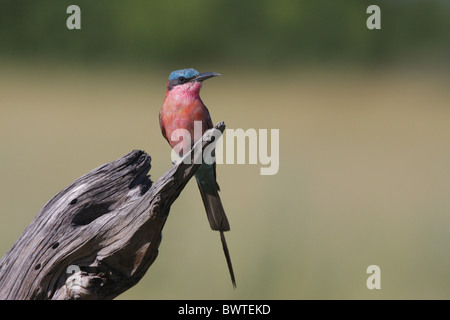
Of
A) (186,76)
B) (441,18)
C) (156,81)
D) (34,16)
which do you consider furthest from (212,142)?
(441,18)

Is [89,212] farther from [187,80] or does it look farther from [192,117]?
[187,80]

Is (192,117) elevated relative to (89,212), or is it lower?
elevated

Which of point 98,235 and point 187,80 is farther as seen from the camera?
point 187,80

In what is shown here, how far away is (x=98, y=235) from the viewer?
298 cm

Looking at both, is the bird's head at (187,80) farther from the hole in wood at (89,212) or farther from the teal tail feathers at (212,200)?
the hole in wood at (89,212)

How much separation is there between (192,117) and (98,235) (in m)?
0.95

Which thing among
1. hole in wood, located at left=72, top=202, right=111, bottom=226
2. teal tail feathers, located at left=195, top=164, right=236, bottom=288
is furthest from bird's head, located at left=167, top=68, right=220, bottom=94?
hole in wood, located at left=72, top=202, right=111, bottom=226

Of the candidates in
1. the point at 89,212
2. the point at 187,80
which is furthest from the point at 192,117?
the point at 89,212

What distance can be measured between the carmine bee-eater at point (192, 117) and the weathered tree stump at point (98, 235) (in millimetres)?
567

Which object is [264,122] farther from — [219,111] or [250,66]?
[250,66]

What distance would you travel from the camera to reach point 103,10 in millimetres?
14109

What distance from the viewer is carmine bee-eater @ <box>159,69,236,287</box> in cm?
365

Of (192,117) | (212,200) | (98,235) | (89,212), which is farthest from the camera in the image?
(212,200)

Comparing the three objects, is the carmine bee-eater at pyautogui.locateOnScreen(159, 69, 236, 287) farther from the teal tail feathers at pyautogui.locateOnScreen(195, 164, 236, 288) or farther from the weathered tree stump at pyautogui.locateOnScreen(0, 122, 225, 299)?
the weathered tree stump at pyautogui.locateOnScreen(0, 122, 225, 299)
